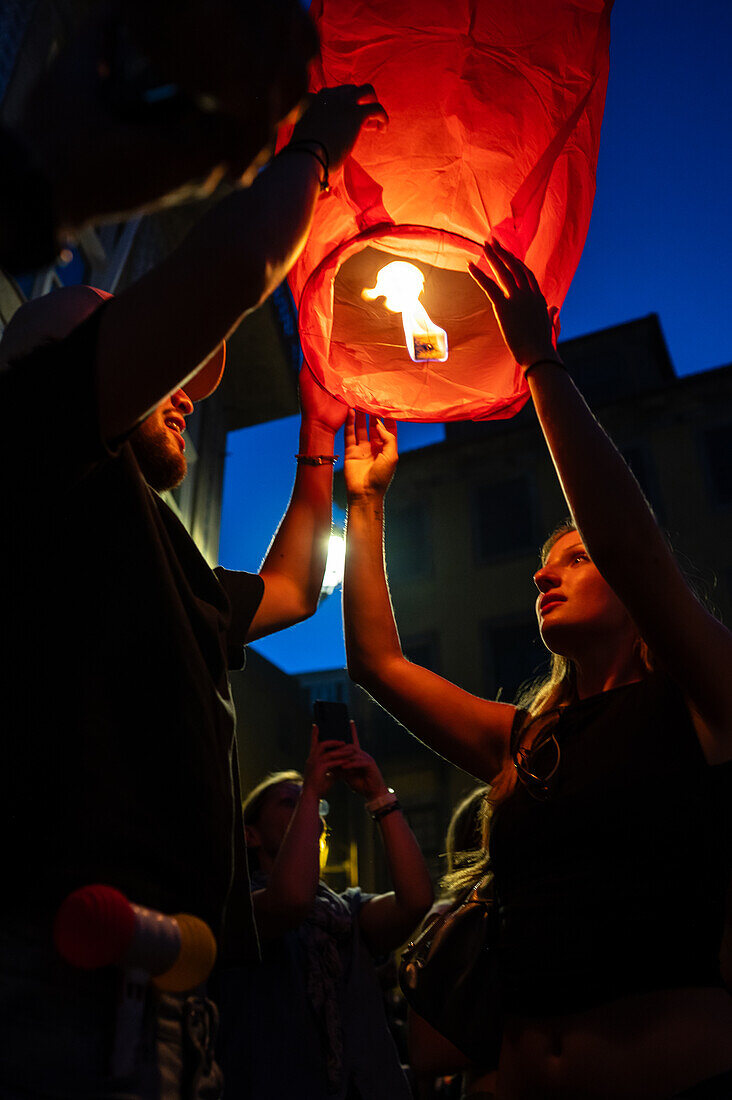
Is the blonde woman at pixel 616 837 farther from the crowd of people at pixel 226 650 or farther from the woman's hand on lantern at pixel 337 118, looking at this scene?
the woman's hand on lantern at pixel 337 118

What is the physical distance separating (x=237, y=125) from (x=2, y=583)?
2.26 ft

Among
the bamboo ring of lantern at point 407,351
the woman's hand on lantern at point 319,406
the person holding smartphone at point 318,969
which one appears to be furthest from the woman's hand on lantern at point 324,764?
the bamboo ring of lantern at point 407,351

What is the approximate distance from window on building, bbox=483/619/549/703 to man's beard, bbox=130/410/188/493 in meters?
17.3

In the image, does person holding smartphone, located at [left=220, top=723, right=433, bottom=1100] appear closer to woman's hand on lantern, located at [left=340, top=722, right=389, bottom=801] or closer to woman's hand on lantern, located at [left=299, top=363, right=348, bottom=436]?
woman's hand on lantern, located at [left=340, top=722, right=389, bottom=801]

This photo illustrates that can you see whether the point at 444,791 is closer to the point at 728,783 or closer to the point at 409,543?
the point at 409,543

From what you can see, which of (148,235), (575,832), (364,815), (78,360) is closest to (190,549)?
(78,360)

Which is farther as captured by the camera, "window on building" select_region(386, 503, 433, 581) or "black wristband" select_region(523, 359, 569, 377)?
"window on building" select_region(386, 503, 433, 581)

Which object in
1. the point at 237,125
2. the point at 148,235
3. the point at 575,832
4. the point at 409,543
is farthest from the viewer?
the point at 409,543

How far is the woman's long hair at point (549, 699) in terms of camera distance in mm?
2031

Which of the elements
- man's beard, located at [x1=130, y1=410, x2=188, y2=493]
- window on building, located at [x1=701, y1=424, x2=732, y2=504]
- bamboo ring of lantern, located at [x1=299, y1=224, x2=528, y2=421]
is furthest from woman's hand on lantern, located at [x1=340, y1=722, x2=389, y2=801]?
window on building, located at [x1=701, y1=424, x2=732, y2=504]

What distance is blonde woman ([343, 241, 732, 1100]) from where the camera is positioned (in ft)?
4.95

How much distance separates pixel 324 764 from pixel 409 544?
18.6m

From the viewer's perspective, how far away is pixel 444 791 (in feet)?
61.4

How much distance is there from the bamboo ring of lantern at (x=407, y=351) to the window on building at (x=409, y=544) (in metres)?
18.9
